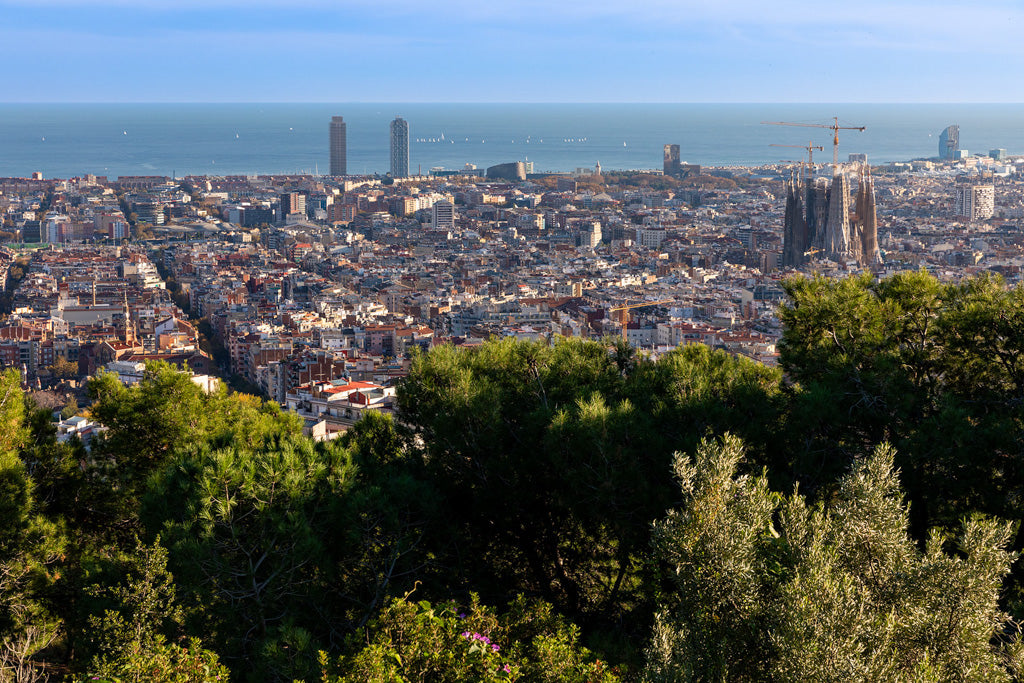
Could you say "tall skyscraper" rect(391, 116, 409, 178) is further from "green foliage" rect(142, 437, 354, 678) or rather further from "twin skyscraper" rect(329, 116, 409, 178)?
"green foliage" rect(142, 437, 354, 678)

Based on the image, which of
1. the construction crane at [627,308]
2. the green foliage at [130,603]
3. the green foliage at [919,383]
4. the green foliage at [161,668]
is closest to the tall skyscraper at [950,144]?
the construction crane at [627,308]

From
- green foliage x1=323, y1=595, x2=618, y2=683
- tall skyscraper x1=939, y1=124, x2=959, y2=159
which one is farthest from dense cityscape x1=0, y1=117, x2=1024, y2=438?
tall skyscraper x1=939, y1=124, x2=959, y2=159

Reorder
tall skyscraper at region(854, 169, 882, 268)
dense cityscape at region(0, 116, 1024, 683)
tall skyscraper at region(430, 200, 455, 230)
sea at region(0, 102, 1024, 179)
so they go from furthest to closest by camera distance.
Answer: sea at region(0, 102, 1024, 179), tall skyscraper at region(430, 200, 455, 230), tall skyscraper at region(854, 169, 882, 268), dense cityscape at region(0, 116, 1024, 683)

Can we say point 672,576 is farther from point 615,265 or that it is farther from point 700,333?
point 615,265

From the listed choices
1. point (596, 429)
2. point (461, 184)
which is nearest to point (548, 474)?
point (596, 429)

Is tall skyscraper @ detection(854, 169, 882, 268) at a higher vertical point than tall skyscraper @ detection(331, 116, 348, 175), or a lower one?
lower

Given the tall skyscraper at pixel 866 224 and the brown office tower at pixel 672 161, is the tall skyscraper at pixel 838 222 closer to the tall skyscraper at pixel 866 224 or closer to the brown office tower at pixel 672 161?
the tall skyscraper at pixel 866 224
